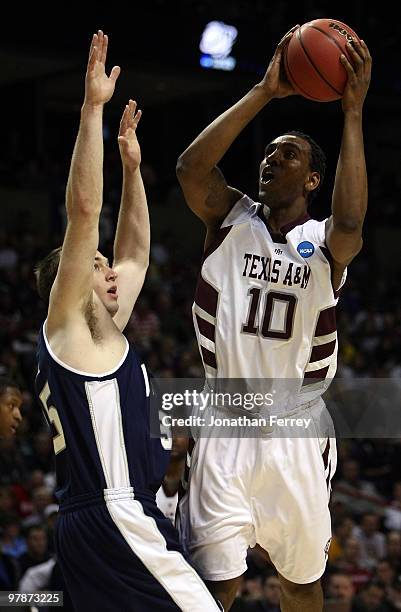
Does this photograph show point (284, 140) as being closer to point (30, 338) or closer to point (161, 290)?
point (30, 338)

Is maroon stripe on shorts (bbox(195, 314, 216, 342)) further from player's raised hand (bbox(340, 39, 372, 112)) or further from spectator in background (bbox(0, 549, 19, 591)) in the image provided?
spectator in background (bbox(0, 549, 19, 591))

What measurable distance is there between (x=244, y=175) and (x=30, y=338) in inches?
324

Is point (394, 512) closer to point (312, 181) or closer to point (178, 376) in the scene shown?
point (178, 376)

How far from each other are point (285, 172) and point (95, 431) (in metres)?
1.37

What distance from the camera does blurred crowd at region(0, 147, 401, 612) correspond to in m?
9.20

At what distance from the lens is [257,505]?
14.3 ft

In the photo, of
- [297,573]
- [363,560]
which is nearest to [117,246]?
[297,573]

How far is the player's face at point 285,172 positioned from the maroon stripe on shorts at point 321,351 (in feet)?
1.98

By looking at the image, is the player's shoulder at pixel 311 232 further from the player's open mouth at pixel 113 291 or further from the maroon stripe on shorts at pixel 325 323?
the player's open mouth at pixel 113 291

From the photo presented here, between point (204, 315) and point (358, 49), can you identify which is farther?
point (204, 315)

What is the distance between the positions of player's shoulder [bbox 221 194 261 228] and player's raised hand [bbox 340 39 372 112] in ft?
2.06

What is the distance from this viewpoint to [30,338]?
12.1 meters

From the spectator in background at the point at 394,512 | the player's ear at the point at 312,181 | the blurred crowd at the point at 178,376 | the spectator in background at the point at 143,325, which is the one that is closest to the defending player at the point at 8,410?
the player's ear at the point at 312,181

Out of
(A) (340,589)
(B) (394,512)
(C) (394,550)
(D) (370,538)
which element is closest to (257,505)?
(A) (340,589)
